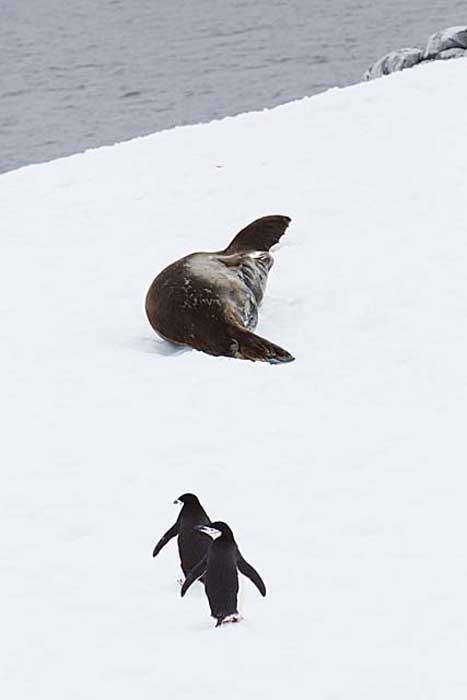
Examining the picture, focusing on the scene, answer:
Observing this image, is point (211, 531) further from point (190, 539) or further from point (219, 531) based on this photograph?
point (190, 539)

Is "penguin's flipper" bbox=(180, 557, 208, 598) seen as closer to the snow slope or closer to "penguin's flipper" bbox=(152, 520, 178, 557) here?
the snow slope

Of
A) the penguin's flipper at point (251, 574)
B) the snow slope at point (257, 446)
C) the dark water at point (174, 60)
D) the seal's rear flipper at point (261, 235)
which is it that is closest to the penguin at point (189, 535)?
the snow slope at point (257, 446)

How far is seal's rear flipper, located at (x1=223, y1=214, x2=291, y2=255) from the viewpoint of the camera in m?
9.73

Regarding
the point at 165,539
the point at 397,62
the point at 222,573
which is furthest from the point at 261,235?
the point at 397,62

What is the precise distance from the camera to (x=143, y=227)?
11.4 m

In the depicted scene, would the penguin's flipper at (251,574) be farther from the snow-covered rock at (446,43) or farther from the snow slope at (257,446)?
the snow-covered rock at (446,43)

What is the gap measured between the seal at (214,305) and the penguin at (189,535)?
2.63 m

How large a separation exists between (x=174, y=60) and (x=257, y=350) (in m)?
41.6

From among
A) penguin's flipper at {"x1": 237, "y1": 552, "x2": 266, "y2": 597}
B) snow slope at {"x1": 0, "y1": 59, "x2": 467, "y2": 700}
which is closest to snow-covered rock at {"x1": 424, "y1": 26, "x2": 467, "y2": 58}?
snow slope at {"x1": 0, "y1": 59, "x2": 467, "y2": 700}

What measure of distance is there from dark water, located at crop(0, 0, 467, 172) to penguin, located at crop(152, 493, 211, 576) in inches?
1265

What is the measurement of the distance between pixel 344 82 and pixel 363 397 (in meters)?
36.1

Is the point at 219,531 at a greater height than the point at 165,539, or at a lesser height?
greater

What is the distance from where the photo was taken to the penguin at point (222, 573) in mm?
4566

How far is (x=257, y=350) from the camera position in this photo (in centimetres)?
764
